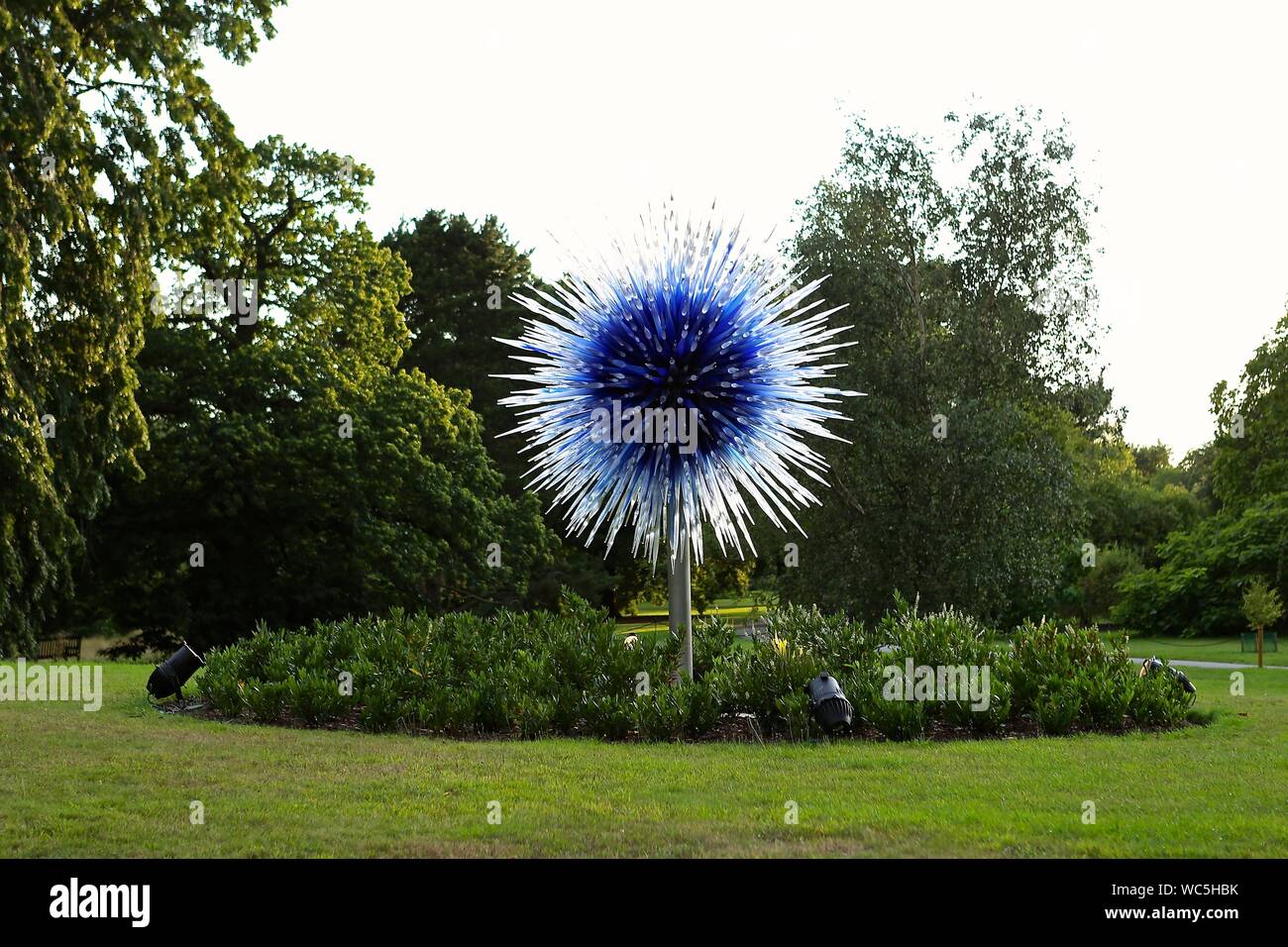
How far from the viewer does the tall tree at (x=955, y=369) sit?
2384cm

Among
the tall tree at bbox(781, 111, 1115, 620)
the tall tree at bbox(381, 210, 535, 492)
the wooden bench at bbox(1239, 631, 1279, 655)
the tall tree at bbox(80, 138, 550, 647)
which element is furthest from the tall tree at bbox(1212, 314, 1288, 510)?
the tall tree at bbox(80, 138, 550, 647)

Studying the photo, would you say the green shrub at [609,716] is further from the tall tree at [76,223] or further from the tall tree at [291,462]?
the tall tree at [291,462]

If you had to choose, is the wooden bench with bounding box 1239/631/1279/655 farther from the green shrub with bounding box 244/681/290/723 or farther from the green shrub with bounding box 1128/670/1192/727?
the green shrub with bounding box 244/681/290/723

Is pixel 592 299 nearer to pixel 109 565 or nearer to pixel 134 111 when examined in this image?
pixel 134 111

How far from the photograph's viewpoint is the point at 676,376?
10.8 m

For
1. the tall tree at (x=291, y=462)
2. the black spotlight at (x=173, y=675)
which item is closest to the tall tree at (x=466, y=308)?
the tall tree at (x=291, y=462)

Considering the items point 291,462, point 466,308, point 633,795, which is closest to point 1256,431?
point 466,308

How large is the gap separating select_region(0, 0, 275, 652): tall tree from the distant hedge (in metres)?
4.68

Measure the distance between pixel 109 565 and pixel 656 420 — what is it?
20.7 m

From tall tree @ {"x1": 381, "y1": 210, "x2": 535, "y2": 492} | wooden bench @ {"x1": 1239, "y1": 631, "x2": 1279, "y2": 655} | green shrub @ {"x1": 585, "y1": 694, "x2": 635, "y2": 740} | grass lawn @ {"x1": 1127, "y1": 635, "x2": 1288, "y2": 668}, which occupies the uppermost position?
tall tree @ {"x1": 381, "y1": 210, "x2": 535, "y2": 492}

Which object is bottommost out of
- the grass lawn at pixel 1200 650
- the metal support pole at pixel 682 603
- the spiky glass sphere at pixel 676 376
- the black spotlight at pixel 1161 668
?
the grass lawn at pixel 1200 650

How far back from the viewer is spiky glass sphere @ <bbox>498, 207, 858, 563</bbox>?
10.7m

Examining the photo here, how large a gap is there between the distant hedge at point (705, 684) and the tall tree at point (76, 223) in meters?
4.68

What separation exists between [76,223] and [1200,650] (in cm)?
2898
